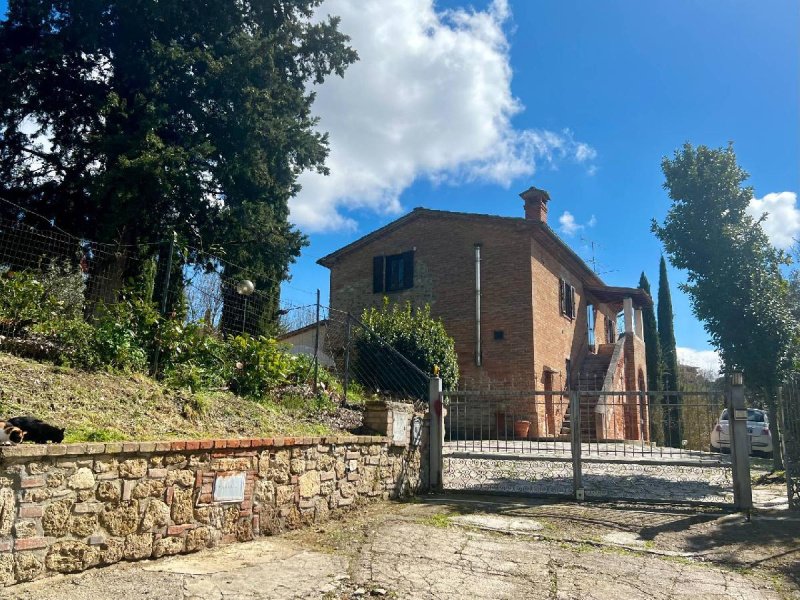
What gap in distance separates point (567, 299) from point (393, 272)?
662 centimetres

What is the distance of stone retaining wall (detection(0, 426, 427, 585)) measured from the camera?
3.90 meters

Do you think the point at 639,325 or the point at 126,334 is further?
the point at 639,325

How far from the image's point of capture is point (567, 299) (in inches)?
838

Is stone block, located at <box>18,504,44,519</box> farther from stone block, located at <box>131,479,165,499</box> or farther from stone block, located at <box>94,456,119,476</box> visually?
stone block, located at <box>131,479,165,499</box>

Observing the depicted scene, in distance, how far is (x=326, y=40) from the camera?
1568cm

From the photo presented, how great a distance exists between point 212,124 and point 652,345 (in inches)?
940

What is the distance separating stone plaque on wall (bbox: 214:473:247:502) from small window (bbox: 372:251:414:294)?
1529cm

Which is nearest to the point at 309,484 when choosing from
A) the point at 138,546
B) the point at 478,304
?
the point at 138,546

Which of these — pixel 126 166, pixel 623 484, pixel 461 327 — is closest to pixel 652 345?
pixel 461 327

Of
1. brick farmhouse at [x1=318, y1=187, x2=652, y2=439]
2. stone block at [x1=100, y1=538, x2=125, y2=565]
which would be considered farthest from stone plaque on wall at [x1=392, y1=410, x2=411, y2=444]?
brick farmhouse at [x1=318, y1=187, x2=652, y2=439]

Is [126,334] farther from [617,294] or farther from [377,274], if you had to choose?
→ [617,294]

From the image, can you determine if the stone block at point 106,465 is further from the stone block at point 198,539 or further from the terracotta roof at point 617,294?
the terracotta roof at point 617,294

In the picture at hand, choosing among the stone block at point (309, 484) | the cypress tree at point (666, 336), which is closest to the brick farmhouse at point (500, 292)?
the cypress tree at point (666, 336)

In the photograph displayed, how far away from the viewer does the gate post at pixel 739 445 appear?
23.5ft
